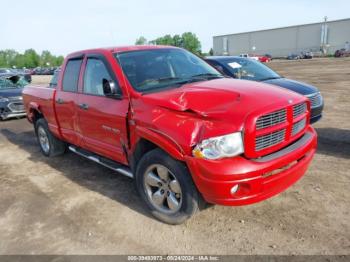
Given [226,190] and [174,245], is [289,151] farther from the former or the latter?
[174,245]

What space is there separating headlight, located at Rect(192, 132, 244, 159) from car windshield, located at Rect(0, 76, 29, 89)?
36.4 ft

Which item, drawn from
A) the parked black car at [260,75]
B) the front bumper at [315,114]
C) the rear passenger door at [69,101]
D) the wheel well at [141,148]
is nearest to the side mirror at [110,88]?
the wheel well at [141,148]

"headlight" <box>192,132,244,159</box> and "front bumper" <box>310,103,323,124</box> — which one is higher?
"headlight" <box>192,132,244,159</box>

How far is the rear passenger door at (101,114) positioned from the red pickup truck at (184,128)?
0.05 ft

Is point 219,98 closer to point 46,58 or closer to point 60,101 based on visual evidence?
point 60,101

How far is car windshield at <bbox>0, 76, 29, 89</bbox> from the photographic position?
12.1 meters

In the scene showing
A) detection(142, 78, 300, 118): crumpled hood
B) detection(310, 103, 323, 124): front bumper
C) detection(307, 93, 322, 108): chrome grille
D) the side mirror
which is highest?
the side mirror

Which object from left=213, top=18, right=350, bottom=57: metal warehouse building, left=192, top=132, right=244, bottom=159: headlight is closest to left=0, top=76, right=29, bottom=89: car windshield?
left=192, top=132, right=244, bottom=159: headlight

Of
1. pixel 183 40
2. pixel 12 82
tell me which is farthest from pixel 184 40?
pixel 12 82

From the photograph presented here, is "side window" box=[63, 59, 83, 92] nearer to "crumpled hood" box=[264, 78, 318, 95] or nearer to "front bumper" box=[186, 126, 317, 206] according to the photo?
"front bumper" box=[186, 126, 317, 206]

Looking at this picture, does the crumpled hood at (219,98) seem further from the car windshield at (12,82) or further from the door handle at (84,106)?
the car windshield at (12,82)

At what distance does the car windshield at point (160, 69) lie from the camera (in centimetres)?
406

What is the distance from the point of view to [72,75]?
5230 millimetres

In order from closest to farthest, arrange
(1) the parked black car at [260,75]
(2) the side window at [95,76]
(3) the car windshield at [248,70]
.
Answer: (2) the side window at [95,76], (1) the parked black car at [260,75], (3) the car windshield at [248,70]
